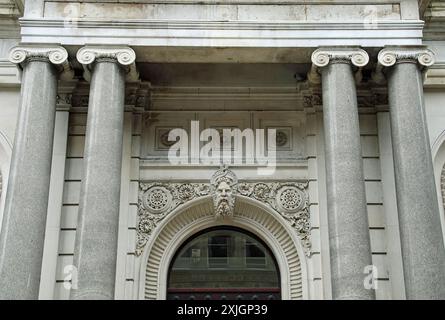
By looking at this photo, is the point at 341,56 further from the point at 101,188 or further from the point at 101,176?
the point at 101,188

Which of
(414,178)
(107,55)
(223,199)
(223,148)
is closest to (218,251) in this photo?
(223,199)

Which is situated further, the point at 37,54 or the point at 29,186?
the point at 37,54

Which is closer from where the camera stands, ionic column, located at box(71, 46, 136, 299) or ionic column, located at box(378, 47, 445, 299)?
ionic column, located at box(71, 46, 136, 299)

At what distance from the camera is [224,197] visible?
15242 millimetres

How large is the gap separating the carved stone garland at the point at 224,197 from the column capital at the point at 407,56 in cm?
352

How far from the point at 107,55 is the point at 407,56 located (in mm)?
6323

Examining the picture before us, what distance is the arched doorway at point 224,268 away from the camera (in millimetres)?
15172

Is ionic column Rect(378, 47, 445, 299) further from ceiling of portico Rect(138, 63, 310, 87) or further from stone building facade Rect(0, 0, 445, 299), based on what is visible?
ceiling of portico Rect(138, 63, 310, 87)

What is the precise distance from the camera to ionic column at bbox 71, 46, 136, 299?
1213cm

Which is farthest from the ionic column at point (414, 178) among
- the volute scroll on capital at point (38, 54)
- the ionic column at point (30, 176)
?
the ionic column at point (30, 176)

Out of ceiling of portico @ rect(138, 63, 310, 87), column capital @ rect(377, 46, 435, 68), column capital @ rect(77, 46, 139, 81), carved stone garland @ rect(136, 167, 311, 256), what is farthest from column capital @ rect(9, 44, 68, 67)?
column capital @ rect(377, 46, 435, 68)

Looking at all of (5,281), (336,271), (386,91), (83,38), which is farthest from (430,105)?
(5,281)

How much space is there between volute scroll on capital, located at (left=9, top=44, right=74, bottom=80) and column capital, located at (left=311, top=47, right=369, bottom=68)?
5329mm

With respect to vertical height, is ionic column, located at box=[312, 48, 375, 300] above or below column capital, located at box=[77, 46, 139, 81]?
below
